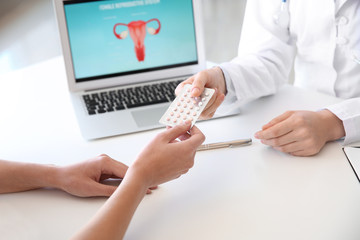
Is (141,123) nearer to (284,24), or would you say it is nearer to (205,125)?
(205,125)

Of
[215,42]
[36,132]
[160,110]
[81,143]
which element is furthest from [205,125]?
[215,42]

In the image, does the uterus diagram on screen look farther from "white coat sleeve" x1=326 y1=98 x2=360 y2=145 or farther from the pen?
"white coat sleeve" x1=326 y1=98 x2=360 y2=145

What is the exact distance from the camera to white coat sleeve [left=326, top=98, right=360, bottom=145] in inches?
34.9

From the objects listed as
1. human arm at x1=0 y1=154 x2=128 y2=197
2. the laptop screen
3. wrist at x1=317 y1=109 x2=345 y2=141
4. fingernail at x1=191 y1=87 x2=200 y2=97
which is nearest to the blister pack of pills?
fingernail at x1=191 y1=87 x2=200 y2=97

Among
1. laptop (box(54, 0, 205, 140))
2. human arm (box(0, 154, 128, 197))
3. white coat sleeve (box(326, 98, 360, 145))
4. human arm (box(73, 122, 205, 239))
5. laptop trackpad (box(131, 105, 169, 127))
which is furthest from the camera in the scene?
laptop (box(54, 0, 205, 140))

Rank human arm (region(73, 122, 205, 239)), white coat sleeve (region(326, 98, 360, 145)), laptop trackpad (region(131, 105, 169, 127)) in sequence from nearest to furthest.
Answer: human arm (region(73, 122, 205, 239))
white coat sleeve (region(326, 98, 360, 145))
laptop trackpad (region(131, 105, 169, 127))

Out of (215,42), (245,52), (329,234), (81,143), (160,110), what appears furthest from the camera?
(215,42)

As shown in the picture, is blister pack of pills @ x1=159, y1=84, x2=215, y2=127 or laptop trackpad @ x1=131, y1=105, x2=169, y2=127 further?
laptop trackpad @ x1=131, y1=105, x2=169, y2=127

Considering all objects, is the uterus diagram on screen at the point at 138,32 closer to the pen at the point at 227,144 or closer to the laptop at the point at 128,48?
the laptop at the point at 128,48

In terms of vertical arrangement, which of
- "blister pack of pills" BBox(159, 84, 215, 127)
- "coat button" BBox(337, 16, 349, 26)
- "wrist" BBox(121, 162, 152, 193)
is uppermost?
"coat button" BBox(337, 16, 349, 26)

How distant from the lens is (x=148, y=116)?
1.06 metres

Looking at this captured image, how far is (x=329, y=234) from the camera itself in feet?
2.16

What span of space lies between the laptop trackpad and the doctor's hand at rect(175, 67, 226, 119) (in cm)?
13

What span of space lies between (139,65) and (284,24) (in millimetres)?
421
